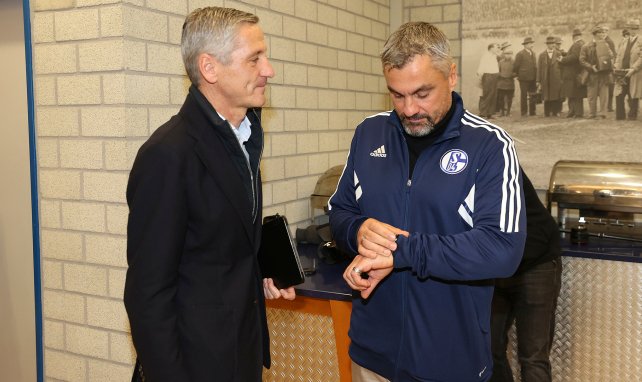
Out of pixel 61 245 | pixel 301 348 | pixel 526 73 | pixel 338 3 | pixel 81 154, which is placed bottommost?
pixel 301 348

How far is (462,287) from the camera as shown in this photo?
2.01 meters

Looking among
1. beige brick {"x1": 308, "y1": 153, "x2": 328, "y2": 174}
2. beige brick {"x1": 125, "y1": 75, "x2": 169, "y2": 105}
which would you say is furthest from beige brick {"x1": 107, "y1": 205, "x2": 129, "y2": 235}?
beige brick {"x1": 308, "y1": 153, "x2": 328, "y2": 174}

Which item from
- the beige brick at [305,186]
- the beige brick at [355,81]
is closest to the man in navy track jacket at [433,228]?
the beige brick at [305,186]

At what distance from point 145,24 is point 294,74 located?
1258mm

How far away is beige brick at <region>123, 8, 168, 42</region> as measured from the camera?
8.57ft

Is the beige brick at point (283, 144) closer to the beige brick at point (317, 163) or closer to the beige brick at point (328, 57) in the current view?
the beige brick at point (317, 163)

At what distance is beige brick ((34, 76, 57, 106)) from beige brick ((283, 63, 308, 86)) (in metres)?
1.34

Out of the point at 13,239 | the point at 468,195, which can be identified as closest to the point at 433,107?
the point at 468,195

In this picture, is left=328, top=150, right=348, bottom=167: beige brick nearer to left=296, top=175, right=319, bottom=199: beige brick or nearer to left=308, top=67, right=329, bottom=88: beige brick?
left=296, top=175, right=319, bottom=199: beige brick

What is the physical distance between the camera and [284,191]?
12.4 ft

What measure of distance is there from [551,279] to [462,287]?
53.0 inches

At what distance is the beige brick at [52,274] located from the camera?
9.53 ft

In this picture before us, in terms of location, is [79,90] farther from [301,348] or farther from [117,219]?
[301,348]

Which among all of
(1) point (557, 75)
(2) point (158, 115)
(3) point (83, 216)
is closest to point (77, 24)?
(2) point (158, 115)
